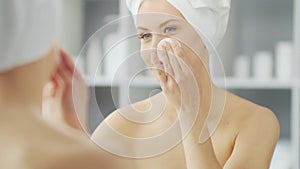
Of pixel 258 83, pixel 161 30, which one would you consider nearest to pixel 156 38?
pixel 161 30

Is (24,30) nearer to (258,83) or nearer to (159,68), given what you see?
(159,68)

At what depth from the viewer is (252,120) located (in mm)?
500

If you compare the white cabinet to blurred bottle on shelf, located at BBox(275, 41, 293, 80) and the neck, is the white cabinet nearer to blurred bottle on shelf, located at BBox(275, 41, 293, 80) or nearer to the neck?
blurred bottle on shelf, located at BBox(275, 41, 293, 80)

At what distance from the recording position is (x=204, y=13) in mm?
453

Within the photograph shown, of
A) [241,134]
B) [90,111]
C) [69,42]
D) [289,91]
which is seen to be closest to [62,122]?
[90,111]

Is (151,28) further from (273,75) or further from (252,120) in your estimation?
(273,75)

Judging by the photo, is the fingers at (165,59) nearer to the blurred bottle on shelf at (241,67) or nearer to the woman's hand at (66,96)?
the woman's hand at (66,96)

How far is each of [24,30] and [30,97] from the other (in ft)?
0.13

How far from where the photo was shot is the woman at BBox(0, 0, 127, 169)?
0.30 meters

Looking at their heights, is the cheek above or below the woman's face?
below

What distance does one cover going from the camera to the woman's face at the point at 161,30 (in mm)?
433

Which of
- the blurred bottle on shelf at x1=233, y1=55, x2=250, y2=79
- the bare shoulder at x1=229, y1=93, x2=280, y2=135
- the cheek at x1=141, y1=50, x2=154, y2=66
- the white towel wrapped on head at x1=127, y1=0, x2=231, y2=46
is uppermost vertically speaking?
the white towel wrapped on head at x1=127, y1=0, x2=231, y2=46

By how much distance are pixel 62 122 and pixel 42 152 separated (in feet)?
0.22

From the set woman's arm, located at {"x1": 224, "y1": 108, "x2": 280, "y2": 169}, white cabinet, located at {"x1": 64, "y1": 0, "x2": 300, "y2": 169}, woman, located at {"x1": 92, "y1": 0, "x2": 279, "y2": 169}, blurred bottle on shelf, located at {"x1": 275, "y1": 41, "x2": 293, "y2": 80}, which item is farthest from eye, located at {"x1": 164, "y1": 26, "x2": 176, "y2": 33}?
blurred bottle on shelf, located at {"x1": 275, "y1": 41, "x2": 293, "y2": 80}
